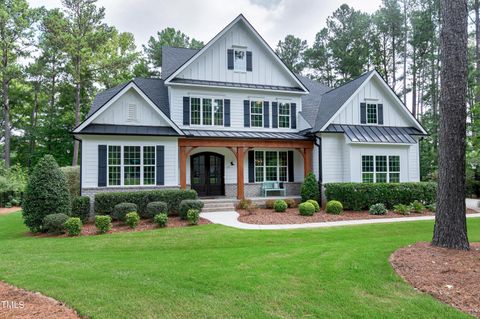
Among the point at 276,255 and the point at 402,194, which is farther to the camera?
the point at 402,194

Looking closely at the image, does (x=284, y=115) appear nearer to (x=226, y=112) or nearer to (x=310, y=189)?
(x=226, y=112)

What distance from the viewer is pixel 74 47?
81.9ft

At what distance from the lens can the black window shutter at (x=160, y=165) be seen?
13727mm

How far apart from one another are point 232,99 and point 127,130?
573 cm

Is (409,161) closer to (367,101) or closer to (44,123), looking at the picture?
(367,101)

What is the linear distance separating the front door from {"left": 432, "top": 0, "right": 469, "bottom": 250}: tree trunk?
10917mm

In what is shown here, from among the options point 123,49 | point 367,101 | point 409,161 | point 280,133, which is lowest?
point 409,161

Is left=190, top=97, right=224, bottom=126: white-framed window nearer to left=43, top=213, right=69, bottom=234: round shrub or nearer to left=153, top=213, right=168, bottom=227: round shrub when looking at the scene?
left=153, top=213, right=168, bottom=227: round shrub

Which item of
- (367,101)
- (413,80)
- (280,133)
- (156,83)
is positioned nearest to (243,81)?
(280,133)

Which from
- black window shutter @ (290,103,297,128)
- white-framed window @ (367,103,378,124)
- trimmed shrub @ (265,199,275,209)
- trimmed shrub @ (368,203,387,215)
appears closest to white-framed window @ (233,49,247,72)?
black window shutter @ (290,103,297,128)

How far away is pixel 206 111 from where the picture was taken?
16.1 m

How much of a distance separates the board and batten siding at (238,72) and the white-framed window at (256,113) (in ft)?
3.84

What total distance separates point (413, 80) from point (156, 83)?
2454 cm

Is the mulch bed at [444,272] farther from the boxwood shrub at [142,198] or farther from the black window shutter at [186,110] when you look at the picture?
the black window shutter at [186,110]
